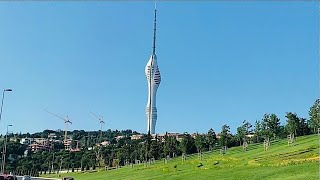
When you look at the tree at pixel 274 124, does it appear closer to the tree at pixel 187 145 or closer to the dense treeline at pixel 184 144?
the dense treeline at pixel 184 144

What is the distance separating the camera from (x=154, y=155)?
A: 106000mm

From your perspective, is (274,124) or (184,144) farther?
(184,144)

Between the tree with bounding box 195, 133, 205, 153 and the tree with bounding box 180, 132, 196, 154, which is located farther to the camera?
the tree with bounding box 180, 132, 196, 154

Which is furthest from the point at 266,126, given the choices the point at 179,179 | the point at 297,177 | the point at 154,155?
the point at 297,177

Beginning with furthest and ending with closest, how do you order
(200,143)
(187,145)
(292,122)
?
(187,145) < (200,143) < (292,122)

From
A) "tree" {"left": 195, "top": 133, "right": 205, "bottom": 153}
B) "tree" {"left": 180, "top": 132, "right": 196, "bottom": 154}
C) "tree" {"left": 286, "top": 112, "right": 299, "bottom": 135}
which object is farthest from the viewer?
"tree" {"left": 180, "top": 132, "right": 196, "bottom": 154}

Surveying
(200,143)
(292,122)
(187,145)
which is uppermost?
(292,122)

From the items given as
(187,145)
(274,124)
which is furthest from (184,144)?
(274,124)

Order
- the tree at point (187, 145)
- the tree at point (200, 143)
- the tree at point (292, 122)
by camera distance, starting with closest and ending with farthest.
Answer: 1. the tree at point (292, 122)
2. the tree at point (200, 143)
3. the tree at point (187, 145)

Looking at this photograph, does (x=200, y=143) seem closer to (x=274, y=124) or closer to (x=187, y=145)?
(x=187, y=145)

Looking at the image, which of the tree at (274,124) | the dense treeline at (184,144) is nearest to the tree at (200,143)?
the dense treeline at (184,144)

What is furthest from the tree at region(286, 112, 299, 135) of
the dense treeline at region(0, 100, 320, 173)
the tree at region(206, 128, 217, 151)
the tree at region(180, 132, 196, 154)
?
the tree at region(180, 132, 196, 154)

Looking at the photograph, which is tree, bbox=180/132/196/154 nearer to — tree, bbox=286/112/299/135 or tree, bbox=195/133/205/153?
tree, bbox=195/133/205/153

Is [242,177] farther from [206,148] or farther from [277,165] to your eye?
[206,148]
